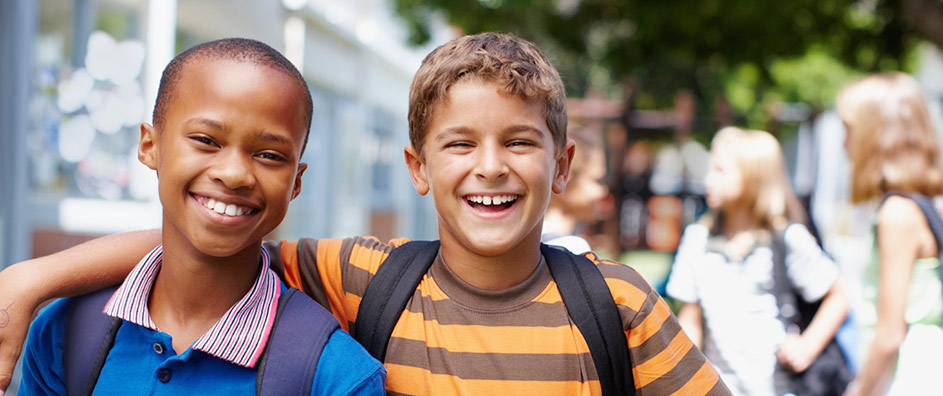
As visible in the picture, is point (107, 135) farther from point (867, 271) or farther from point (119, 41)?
point (867, 271)

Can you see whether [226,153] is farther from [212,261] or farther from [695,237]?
[695,237]

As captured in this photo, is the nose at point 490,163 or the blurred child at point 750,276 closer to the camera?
the nose at point 490,163

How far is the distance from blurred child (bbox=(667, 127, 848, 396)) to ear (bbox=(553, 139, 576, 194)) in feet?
5.82

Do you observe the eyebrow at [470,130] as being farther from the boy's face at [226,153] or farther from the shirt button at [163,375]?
the shirt button at [163,375]

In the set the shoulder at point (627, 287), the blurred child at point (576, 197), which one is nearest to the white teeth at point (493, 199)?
the shoulder at point (627, 287)

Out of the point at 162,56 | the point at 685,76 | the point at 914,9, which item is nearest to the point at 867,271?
the point at 162,56

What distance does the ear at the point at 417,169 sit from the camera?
6.25 ft

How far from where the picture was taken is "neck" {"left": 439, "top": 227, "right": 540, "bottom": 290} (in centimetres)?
182

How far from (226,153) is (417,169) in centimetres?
48

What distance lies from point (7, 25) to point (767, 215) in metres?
4.14

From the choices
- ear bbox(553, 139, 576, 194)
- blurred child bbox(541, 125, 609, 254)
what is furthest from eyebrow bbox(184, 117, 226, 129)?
blurred child bbox(541, 125, 609, 254)

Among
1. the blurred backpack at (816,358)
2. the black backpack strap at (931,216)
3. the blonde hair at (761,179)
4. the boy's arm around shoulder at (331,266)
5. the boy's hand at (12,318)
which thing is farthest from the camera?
the blonde hair at (761,179)

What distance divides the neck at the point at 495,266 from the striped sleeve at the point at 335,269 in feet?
0.62

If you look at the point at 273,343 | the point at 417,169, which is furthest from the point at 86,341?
the point at 417,169
